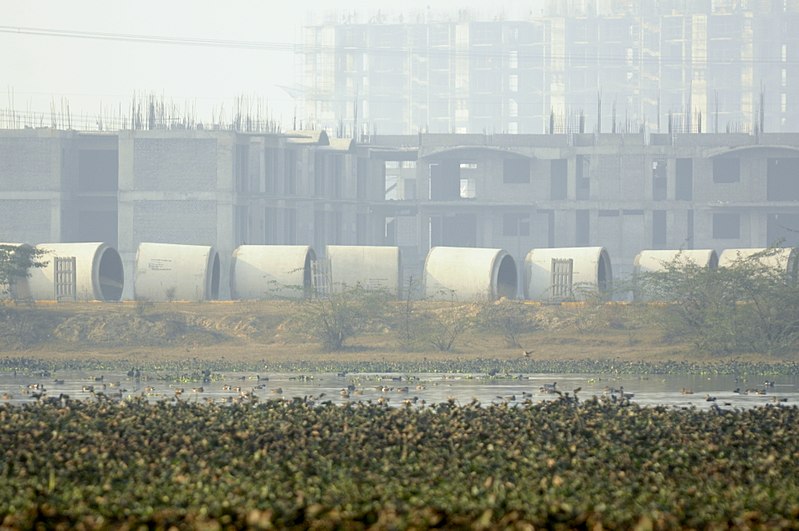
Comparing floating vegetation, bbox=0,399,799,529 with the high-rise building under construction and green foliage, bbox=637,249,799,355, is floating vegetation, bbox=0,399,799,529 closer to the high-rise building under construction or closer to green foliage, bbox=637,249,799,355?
green foliage, bbox=637,249,799,355

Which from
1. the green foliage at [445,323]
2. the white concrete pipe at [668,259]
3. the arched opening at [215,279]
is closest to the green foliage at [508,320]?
the green foliage at [445,323]

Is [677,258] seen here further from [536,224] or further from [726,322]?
[536,224]

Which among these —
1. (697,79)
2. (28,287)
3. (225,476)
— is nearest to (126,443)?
(225,476)

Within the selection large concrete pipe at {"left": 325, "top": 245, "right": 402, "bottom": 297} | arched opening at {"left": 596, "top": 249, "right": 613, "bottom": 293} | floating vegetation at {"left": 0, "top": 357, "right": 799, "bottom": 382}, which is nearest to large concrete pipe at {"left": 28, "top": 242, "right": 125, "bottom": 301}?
large concrete pipe at {"left": 325, "top": 245, "right": 402, "bottom": 297}

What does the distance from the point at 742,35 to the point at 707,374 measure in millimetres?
146905

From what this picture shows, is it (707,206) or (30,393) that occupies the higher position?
(707,206)

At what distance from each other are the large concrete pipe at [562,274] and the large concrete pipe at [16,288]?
697 inches

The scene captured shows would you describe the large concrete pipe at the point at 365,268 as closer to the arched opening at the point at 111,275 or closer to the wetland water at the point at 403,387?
the arched opening at the point at 111,275

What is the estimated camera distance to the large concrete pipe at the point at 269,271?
169 ft

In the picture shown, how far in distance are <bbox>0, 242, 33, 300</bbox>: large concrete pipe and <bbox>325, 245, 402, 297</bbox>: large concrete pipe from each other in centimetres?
1064

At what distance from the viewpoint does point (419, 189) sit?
3118 inches

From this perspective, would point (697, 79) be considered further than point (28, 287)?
Yes

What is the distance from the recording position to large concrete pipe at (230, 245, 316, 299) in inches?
2026

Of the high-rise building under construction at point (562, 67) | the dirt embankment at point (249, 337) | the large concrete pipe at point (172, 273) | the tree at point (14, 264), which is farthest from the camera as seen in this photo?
the high-rise building under construction at point (562, 67)
